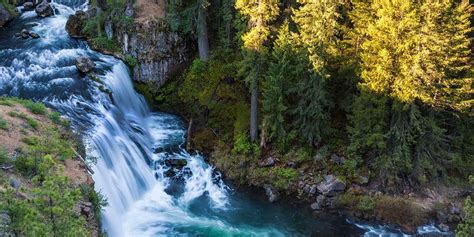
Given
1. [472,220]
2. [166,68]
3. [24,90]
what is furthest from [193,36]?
[472,220]

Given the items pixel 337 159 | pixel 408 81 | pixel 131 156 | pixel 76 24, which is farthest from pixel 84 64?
pixel 408 81

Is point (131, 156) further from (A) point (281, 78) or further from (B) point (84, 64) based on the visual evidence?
(A) point (281, 78)

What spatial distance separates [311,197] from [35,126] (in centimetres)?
1530

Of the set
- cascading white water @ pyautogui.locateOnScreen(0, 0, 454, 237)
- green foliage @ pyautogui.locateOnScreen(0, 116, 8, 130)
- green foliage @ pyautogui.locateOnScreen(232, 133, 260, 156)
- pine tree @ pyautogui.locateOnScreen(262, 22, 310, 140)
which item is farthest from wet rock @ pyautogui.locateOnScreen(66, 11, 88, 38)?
pine tree @ pyautogui.locateOnScreen(262, 22, 310, 140)

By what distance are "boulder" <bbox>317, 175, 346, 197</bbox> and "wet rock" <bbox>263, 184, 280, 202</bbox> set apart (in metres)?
2.49

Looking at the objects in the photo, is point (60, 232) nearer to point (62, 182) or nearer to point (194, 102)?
point (62, 182)

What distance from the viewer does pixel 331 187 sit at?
2461 centimetres

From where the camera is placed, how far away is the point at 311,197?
24891mm

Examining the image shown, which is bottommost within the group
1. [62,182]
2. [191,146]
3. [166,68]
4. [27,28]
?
[191,146]

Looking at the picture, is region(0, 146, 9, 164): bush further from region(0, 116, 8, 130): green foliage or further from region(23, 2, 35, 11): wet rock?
region(23, 2, 35, 11): wet rock

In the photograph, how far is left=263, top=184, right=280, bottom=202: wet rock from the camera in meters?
25.0

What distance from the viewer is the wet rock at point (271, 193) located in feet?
81.9

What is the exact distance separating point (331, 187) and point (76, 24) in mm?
24251

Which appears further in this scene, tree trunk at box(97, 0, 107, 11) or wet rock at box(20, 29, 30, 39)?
tree trunk at box(97, 0, 107, 11)
